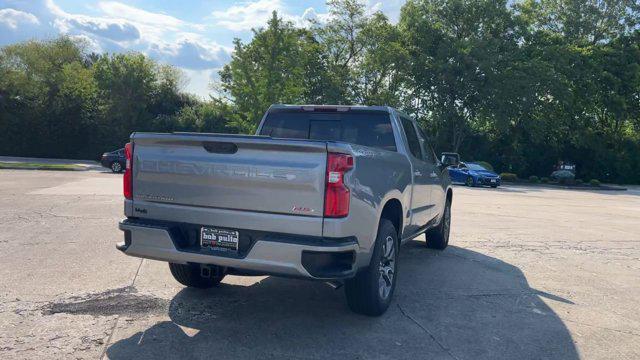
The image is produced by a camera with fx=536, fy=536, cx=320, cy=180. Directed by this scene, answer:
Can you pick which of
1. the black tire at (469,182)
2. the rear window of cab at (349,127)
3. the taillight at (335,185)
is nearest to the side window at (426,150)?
the rear window of cab at (349,127)

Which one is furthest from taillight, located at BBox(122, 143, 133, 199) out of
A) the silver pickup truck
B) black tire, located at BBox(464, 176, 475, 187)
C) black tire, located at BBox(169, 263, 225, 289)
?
black tire, located at BBox(464, 176, 475, 187)

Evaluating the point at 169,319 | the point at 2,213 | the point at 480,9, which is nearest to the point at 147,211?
the point at 169,319

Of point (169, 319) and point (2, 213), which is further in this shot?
point (2, 213)

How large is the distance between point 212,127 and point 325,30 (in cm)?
1164

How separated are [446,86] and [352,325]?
3660 cm

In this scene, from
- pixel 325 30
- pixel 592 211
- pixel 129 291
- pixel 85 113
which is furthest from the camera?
pixel 325 30

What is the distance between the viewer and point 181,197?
4.55 metres

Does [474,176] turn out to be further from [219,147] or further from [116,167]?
[219,147]

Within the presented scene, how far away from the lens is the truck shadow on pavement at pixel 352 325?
13.5 ft

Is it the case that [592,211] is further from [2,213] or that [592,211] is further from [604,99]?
[604,99]

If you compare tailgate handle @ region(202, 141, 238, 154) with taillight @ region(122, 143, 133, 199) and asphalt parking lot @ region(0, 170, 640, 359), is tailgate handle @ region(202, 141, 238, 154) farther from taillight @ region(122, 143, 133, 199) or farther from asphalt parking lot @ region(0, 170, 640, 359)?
asphalt parking lot @ region(0, 170, 640, 359)

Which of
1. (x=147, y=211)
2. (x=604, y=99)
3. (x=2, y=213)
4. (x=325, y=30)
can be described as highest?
(x=325, y=30)

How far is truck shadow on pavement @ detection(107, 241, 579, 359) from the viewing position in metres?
4.13

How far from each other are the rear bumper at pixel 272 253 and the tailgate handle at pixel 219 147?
66 cm
